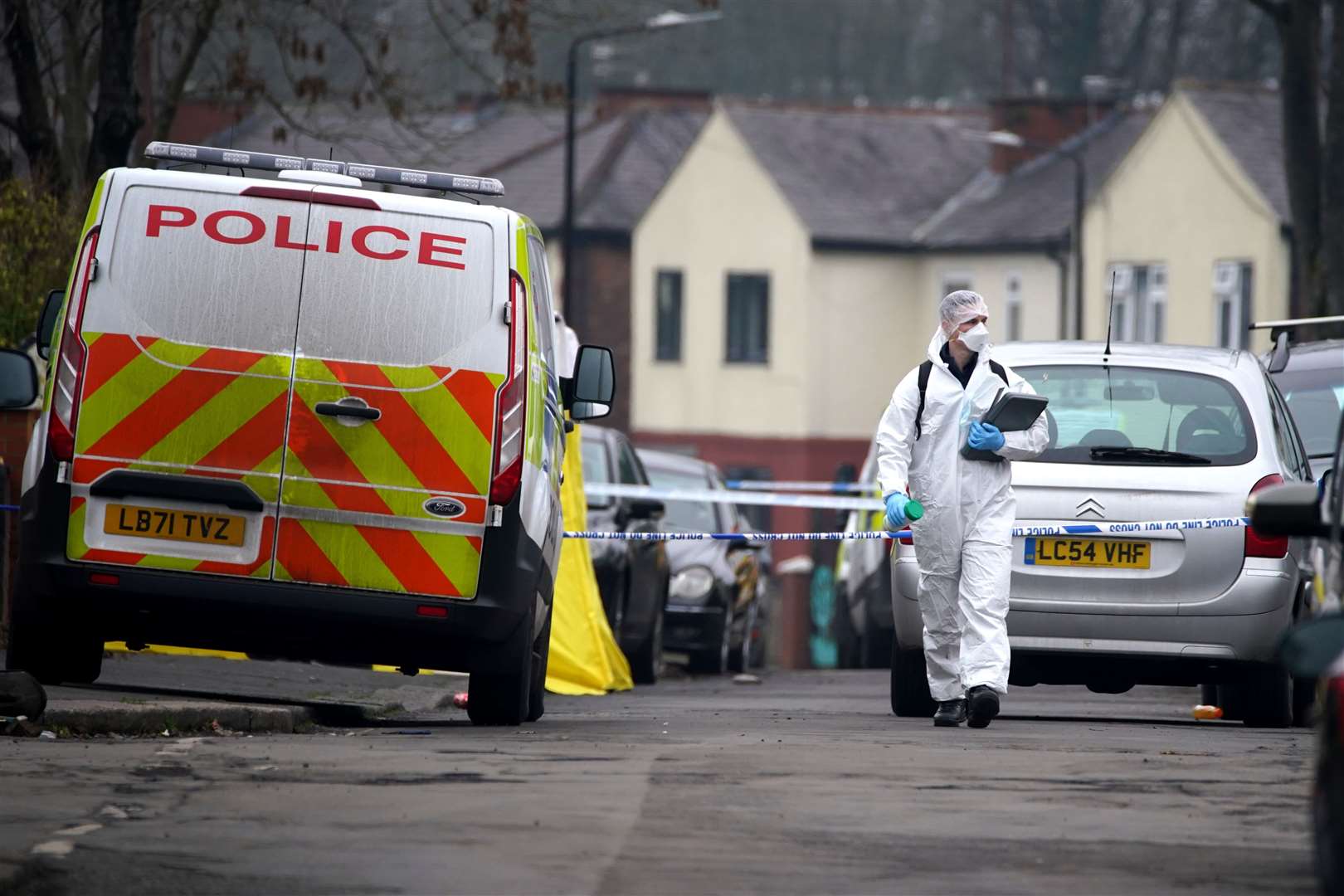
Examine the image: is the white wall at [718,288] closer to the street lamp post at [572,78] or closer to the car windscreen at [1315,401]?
the street lamp post at [572,78]

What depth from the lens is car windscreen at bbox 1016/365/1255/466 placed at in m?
11.7

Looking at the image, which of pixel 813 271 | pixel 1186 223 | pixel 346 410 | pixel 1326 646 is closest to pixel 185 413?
pixel 346 410

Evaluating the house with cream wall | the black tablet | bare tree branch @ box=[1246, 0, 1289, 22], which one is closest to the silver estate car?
the black tablet

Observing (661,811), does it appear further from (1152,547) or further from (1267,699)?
(1267,699)

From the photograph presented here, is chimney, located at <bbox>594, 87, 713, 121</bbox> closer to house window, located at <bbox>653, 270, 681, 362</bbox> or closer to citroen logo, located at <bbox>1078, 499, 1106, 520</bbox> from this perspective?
house window, located at <bbox>653, 270, 681, 362</bbox>

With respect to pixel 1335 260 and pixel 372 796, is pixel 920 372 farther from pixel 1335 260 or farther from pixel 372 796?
pixel 1335 260

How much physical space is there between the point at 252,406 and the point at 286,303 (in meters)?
0.41

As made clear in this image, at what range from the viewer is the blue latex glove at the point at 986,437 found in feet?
36.1

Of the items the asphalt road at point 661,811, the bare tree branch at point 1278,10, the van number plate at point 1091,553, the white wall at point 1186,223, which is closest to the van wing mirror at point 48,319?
the asphalt road at point 661,811

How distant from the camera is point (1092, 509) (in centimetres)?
1156

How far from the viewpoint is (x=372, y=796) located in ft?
27.4

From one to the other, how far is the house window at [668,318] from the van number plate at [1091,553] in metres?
46.4

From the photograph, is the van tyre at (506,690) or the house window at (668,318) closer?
the van tyre at (506,690)

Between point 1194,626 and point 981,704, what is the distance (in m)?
1.09
